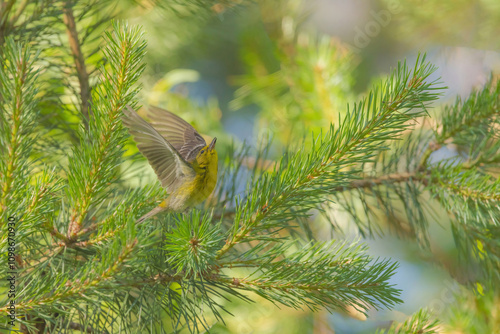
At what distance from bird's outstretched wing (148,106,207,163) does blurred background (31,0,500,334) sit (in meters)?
0.10

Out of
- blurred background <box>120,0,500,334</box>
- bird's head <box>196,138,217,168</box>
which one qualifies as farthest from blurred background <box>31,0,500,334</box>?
bird's head <box>196,138,217,168</box>

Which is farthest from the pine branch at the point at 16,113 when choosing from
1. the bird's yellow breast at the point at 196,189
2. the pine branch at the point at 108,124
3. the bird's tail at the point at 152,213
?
the bird's yellow breast at the point at 196,189

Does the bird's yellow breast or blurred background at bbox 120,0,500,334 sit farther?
blurred background at bbox 120,0,500,334

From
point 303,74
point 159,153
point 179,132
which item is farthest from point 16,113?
point 303,74

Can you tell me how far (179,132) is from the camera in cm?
133

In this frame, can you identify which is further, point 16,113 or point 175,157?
point 175,157

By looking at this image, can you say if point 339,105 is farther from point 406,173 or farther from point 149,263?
point 149,263

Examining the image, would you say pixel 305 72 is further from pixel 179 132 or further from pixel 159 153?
pixel 159 153

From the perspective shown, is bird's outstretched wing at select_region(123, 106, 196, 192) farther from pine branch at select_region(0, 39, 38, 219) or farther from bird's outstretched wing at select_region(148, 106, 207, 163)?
bird's outstretched wing at select_region(148, 106, 207, 163)

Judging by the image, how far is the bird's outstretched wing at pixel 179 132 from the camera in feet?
4.25

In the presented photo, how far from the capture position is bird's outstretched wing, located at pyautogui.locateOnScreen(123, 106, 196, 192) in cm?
78

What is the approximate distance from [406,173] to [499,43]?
1.05 metres

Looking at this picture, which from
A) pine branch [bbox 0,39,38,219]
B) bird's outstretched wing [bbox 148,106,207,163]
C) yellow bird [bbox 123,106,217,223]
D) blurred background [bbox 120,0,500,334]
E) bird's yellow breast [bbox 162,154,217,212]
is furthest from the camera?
blurred background [bbox 120,0,500,334]

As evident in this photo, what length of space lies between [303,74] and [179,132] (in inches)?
21.0
